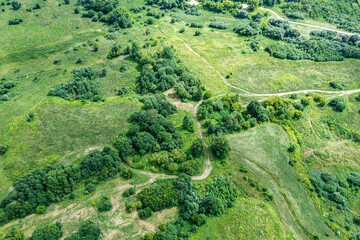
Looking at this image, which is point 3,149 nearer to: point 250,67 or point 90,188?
point 90,188

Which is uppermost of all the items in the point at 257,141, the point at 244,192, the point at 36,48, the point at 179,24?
the point at 179,24

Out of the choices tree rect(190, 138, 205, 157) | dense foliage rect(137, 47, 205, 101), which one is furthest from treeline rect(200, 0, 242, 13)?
tree rect(190, 138, 205, 157)

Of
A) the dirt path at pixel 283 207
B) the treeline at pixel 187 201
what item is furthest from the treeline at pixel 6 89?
the dirt path at pixel 283 207

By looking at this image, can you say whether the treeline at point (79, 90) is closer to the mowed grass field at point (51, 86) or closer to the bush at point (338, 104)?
the mowed grass field at point (51, 86)

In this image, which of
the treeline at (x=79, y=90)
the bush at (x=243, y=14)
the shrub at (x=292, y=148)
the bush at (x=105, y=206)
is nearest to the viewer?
the bush at (x=105, y=206)

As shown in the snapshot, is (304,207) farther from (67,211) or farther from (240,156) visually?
(67,211)

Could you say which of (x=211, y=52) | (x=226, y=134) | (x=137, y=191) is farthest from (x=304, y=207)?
(x=211, y=52)
